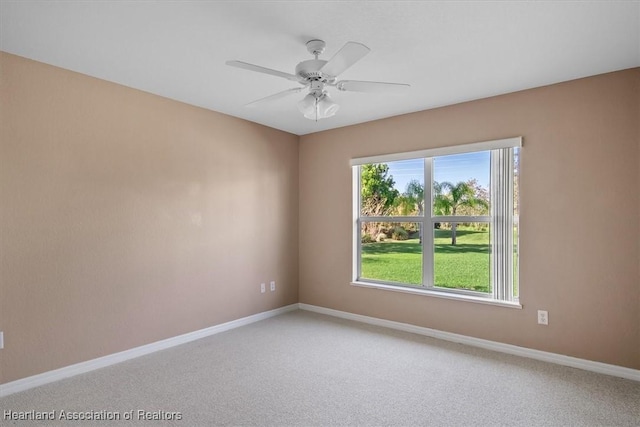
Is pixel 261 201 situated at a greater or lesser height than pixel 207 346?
greater

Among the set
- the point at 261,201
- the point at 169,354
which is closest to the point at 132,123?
the point at 261,201

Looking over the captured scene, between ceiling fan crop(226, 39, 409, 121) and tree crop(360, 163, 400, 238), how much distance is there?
6.48 feet

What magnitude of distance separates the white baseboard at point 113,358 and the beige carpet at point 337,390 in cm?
8

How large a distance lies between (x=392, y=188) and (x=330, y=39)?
2345 mm

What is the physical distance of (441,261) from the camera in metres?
3.93

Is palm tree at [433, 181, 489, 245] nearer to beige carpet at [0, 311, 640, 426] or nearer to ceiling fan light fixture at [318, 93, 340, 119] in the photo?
beige carpet at [0, 311, 640, 426]

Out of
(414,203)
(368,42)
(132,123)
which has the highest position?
(368,42)

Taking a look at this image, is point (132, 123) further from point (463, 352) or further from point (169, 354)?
point (463, 352)

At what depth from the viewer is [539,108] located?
10.4ft

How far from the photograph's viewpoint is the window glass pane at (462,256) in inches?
144

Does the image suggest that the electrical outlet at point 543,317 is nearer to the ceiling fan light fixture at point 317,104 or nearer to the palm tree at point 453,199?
the palm tree at point 453,199

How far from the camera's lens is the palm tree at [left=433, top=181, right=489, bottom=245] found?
3725 millimetres

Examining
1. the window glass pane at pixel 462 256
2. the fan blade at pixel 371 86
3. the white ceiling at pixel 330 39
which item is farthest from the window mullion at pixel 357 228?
the fan blade at pixel 371 86

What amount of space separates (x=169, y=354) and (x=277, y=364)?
3.46 ft
